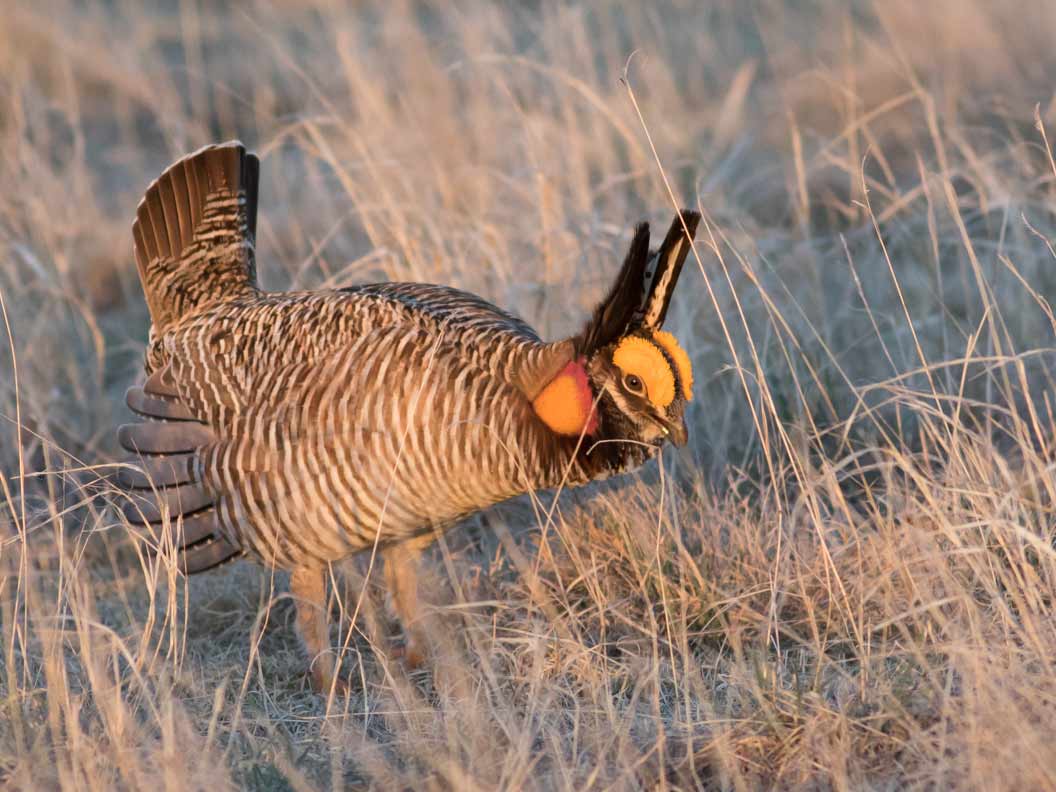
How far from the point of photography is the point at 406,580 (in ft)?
13.8

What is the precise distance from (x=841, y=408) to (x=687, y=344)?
0.62m

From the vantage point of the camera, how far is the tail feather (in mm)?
4496

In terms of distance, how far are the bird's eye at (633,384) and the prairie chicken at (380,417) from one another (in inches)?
0.4

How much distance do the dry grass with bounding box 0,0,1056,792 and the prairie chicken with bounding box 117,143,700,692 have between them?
20 centimetres

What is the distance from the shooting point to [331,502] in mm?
3666

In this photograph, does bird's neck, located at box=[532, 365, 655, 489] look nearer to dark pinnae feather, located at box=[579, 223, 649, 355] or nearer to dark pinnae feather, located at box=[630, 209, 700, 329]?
dark pinnae feather, located at box=[579, 223, 649, 355]

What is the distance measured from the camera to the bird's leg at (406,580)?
410 cm

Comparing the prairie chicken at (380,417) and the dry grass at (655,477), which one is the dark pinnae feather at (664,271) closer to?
the prairie chicken at (380,417)

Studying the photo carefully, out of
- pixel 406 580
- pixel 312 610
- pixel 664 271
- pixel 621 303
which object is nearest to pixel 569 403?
pixel 621 303

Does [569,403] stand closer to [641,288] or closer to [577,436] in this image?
[577,436]

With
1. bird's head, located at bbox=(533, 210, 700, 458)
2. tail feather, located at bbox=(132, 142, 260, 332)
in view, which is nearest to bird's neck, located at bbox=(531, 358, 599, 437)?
bird's head, located at bbox=(533, 210, 700, 458)

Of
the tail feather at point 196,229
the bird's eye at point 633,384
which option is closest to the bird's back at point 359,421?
the bird's eye at point 633,384

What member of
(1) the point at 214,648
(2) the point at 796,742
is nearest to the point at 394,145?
(1) the point at 214,648

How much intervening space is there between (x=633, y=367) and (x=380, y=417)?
675 mm
